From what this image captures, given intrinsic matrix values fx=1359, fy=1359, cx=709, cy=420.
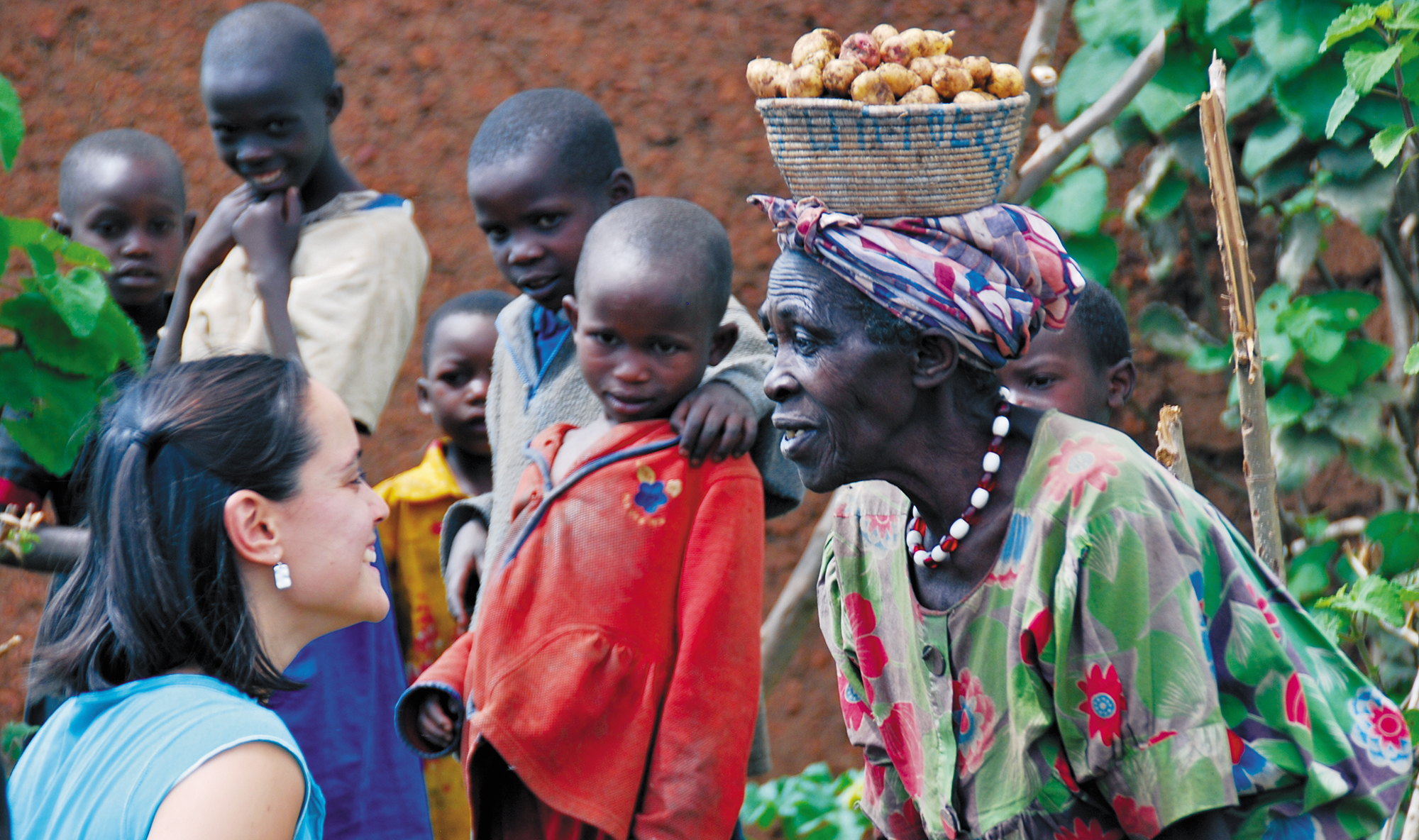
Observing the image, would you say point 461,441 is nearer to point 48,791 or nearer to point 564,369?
point 564,369

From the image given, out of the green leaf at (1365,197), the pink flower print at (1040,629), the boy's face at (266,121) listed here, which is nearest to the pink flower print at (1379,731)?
the pink flower print at (1040,629)

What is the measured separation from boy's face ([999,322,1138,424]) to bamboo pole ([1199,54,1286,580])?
1.21 ft

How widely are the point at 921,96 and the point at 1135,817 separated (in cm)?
A: 98

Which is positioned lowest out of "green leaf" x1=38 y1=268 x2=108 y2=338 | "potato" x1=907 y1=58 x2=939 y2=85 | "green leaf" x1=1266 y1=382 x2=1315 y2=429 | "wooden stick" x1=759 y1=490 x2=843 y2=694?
"wooden stick" x1=759 y1=490 x2=843 y2=694

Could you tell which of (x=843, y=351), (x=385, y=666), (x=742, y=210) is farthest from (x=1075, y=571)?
(x=742, y=210)

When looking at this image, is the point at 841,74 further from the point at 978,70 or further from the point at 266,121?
the point at 266,121

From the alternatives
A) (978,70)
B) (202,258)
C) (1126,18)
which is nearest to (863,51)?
(978,70)

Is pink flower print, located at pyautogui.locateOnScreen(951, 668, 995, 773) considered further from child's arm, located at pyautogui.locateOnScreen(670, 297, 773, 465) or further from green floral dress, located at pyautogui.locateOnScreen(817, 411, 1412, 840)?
child's arm, located at pyautogui.locateOnScreen(670, 297, 773, 465)

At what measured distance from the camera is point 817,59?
1868 mm

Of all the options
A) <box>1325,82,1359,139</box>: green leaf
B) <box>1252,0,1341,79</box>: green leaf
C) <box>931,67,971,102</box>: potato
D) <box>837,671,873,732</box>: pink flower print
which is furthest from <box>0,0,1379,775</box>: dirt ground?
<box>931,67,971,102</box>: potato

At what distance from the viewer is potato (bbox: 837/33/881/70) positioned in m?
1.87

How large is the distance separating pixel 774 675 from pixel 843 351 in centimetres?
213

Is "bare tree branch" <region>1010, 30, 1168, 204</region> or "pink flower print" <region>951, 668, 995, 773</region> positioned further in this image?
"bare tree branch" <region>1010, 30, 1168, 204</region>

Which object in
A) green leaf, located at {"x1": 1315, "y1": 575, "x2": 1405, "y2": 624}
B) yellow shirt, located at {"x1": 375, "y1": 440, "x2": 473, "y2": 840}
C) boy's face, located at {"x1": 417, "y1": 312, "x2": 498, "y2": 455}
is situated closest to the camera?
green leaf, located at {"x1": 1315, "y1": 575, "x2": 1405, "y2": 624}
